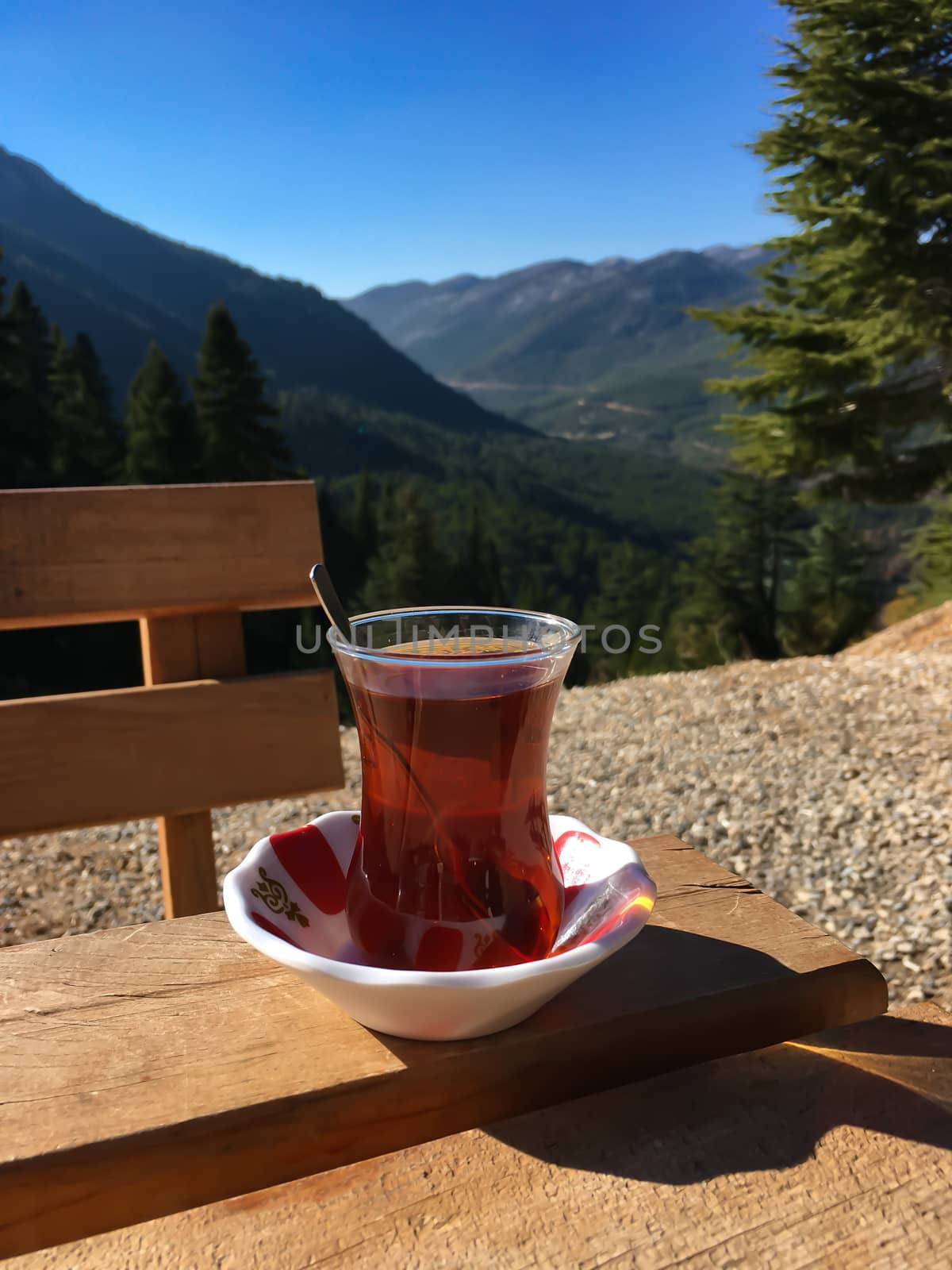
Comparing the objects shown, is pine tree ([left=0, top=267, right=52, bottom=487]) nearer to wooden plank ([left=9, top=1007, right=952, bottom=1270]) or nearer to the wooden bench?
the wooden bench

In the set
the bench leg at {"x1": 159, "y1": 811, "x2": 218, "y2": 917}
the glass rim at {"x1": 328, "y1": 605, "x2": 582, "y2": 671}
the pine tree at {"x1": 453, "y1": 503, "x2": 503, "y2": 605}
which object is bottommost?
the pine tree at {"x1": 453, "y1": 503, "x2": 503, "y2": 605}

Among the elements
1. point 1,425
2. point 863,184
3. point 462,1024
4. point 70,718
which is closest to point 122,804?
point 70,718

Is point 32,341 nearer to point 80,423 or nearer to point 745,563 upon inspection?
point 80,423

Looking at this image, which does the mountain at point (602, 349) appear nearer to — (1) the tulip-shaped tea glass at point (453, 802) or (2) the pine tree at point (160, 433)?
(2) the pine tree at point (160, 433)

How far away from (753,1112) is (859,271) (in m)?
10.8

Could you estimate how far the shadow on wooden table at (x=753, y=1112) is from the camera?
1.86 ft

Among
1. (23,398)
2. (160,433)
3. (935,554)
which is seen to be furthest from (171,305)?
(935,554)

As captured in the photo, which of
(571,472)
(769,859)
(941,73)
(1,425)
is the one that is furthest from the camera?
(571,472)

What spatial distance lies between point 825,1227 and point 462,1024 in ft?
0.80

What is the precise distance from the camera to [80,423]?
2134 centimetres

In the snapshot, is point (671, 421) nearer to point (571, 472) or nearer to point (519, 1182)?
point (571, 472)

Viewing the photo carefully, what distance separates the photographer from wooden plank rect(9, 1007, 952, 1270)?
19.6 inches

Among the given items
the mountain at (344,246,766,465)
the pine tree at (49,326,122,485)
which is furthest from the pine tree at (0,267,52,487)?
the mountain at (344,246,766,465)

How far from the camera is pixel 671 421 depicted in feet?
338
